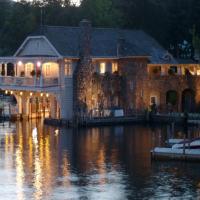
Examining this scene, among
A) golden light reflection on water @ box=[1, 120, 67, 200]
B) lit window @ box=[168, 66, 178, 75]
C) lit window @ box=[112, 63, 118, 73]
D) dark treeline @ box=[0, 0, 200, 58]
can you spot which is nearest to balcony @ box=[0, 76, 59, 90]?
golden light reflection on water @ box=[1, 120, 67, 200]

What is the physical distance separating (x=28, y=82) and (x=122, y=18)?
2728cm

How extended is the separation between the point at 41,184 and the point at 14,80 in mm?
37342

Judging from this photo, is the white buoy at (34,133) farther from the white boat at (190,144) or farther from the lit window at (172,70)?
the lit window at (172,70)

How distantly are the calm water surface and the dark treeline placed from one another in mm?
26049

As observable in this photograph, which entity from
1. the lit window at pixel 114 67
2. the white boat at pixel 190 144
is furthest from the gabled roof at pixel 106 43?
the white boat at pixel 190 144

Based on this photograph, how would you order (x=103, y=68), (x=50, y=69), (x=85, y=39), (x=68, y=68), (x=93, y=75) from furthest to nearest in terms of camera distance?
1. (x=103, y=68)
2. (x=50, y=69)
3. (x=93, y=75)
4. (x=68, y=68)
5. (x=85, y=39)

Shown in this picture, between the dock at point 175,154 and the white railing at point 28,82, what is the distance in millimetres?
25266

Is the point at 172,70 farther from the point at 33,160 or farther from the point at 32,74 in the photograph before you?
the point at 33,160

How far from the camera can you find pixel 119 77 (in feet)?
277

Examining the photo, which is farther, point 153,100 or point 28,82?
point 153,100

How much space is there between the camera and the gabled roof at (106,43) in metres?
81.8

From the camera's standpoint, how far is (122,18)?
106125 mm

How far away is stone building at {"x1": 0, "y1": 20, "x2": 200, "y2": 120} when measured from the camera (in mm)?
80250

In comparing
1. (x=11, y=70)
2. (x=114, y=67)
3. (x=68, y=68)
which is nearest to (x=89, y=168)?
(x=68, y=68)
